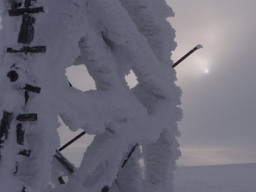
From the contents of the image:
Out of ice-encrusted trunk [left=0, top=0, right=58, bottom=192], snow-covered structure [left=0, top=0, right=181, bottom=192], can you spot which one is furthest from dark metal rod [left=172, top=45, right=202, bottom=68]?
ice-encrusted trunk [left=0, top=0, right=58, bottom=192]

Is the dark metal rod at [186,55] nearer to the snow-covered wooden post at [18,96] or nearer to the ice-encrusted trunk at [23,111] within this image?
the ice-encrusted trunk at [23,111]

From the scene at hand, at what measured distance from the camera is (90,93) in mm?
6152

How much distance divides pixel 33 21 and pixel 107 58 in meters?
2.26

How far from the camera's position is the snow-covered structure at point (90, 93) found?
443cm

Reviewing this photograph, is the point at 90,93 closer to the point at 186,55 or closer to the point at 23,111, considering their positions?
the point at 23,111

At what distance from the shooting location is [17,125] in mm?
4414

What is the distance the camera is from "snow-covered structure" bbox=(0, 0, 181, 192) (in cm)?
443

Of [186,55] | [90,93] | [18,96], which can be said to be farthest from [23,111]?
[186,55]

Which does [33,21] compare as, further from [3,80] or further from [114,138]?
[114,138]

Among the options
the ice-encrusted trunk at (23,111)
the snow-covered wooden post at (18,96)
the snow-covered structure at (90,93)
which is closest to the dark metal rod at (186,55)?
the snow-covered structure at (90,93)

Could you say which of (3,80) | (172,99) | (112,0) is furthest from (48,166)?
(172,99)

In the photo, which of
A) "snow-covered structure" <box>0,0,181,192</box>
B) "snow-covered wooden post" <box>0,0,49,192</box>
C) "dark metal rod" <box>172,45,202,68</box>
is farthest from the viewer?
"dark metal rod" <box>172,45,202,68</box>

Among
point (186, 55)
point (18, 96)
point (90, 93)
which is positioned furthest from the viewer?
point (186, 55)

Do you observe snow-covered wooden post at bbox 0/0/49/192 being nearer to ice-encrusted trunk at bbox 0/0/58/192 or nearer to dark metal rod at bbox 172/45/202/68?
ice-encrusted trunk at bbox 0/0/58/192
